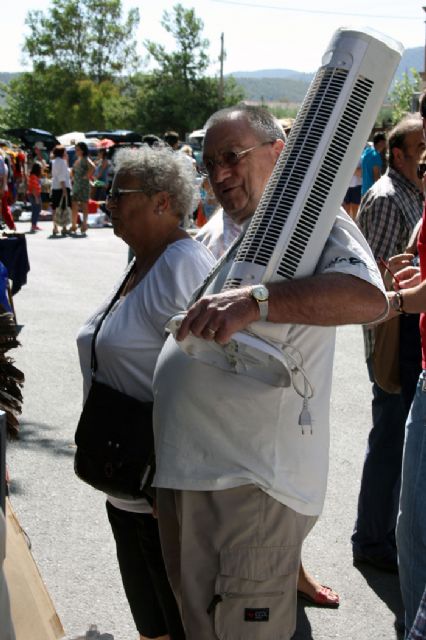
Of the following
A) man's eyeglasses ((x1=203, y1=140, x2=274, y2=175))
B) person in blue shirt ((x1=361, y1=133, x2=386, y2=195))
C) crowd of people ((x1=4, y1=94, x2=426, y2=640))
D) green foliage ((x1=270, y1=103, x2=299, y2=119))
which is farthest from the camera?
green foliage ((x1=270, y1=103, x2=299, y2=119))

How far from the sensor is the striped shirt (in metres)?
4.44

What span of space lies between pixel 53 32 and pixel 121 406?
9068cm

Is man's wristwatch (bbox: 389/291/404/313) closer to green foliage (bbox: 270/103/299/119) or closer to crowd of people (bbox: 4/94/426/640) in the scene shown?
crowd of people (bbox: 4/94/426/640)

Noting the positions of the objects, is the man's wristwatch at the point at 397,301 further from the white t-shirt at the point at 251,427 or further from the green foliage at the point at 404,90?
the green foliage at the point at 404,90

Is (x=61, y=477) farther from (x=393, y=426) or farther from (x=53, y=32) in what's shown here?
(x=53, y=32)

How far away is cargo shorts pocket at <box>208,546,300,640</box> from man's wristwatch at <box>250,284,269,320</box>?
66cm

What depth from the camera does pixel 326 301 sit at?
2240 mm

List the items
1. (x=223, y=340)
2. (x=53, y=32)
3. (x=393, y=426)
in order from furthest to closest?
1. (x=53, y=32)
2. (x=393, y=426)
3. (x=223, y=340)

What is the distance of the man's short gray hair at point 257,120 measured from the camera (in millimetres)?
2820

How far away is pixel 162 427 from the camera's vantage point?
260 cm

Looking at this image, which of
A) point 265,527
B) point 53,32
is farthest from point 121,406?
point 53,32

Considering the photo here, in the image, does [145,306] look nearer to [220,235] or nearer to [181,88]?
[220,235]

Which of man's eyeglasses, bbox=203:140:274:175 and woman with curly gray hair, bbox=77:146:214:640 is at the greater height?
man's eyeglasses, bbox=203:140:274:175

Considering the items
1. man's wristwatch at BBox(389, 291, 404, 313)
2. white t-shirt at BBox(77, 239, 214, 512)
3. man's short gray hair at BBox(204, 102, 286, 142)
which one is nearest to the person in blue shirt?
white t-shirt at BBox(77, 239, 214, 512)
